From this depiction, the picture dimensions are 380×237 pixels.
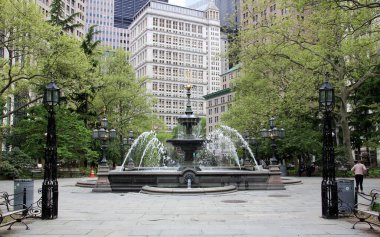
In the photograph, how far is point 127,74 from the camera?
5303 cm

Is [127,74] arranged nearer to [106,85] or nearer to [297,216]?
[106,85]

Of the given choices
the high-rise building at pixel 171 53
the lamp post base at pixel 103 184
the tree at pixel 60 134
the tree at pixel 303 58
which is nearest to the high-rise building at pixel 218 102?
the high-rise building at pixel 171 53

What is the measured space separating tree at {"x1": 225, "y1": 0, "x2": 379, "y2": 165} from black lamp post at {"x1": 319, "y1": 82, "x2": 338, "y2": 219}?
6.57 metres

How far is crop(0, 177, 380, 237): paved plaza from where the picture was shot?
10.2 meters

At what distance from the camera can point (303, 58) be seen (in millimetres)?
36094

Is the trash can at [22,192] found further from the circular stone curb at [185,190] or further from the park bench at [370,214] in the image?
the park bench at [370,214]

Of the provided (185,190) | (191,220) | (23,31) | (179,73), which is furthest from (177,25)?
(191,220)

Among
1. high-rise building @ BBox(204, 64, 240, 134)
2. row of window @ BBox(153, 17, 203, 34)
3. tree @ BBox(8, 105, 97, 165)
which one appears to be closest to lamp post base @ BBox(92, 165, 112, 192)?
tree @ BBox(8, 105, 97, 165)

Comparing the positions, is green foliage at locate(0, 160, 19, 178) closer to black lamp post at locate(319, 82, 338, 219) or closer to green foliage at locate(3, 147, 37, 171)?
green foliage at locate(3, 147, 37, 171)

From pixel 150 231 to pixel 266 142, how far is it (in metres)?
35.5

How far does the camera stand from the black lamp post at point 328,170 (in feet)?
41.1

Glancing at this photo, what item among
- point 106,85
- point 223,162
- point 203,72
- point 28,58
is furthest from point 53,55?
point 203,72

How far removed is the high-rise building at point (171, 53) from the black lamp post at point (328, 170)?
11618cm

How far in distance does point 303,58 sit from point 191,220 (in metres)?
27.3
